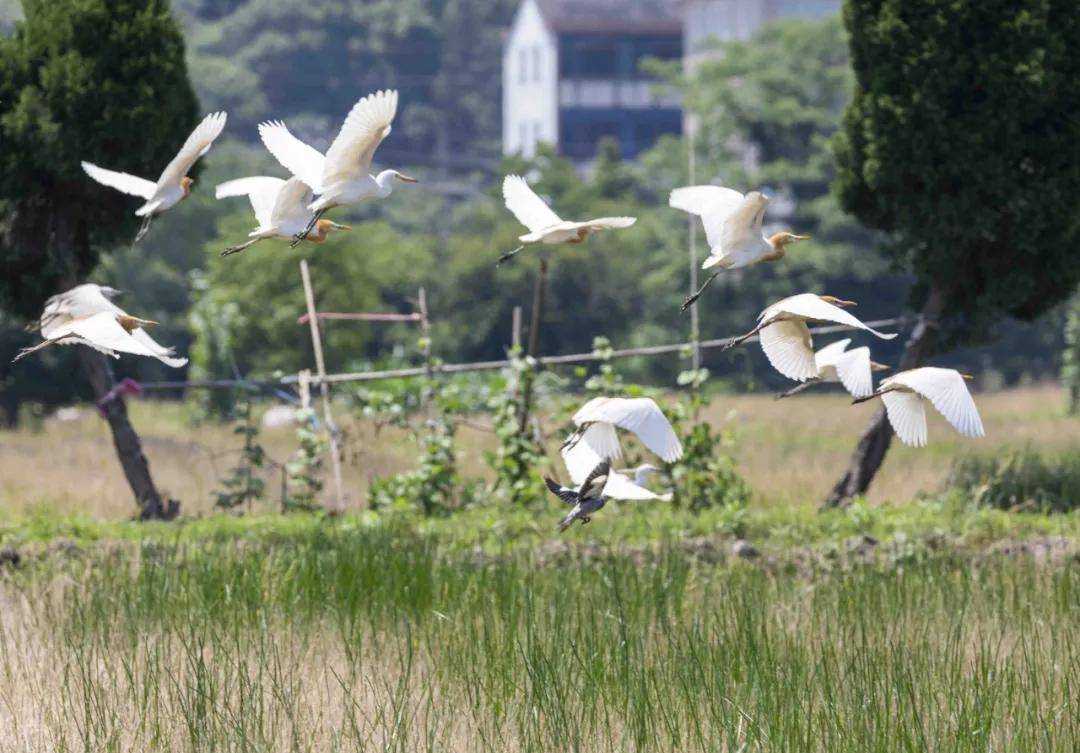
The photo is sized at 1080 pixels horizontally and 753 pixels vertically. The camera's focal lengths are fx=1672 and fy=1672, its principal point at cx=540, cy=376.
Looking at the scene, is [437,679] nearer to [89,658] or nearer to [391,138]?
[89,658]

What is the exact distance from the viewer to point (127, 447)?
10555 mm

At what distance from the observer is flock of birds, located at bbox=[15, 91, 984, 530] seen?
5.00m

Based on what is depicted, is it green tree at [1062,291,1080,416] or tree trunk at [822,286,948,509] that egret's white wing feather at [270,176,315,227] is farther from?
green tree at [1062,291,1080,416]

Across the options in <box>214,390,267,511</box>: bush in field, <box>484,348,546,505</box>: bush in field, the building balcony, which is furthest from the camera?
the building balcony

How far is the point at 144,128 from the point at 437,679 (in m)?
5.12

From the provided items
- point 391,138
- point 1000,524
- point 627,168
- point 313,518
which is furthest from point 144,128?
point 391,138

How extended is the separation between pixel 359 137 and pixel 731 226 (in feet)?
3.98

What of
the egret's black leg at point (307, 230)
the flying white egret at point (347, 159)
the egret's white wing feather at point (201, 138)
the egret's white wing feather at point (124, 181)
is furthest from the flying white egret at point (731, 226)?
the egret's white wing feather at point (124, 181)

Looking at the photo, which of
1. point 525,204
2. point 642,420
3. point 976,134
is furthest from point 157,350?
point 976,134

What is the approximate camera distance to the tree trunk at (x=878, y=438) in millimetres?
10781

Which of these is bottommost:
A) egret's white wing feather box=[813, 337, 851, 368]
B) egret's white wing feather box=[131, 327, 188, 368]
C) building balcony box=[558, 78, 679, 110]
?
egret's white wing feather box=[813, 337, 851, 368]

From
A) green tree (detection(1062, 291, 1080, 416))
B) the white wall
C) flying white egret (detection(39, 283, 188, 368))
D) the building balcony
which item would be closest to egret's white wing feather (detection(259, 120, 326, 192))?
flying white egret (detection(39, 283, 188, 368))

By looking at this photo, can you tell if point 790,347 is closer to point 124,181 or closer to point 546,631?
point 546,631

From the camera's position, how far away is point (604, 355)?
10.8m
